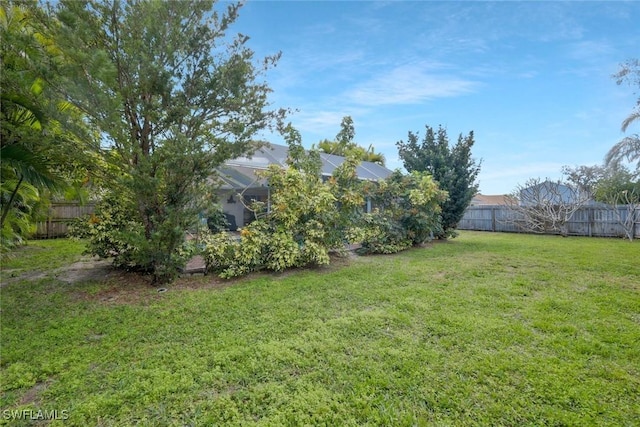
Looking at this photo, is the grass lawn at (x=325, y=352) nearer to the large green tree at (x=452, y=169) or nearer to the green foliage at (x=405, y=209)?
the green foliage at (x=405, y=209)

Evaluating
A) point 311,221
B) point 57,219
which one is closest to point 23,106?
point 311,221

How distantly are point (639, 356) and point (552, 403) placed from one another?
5.18ft

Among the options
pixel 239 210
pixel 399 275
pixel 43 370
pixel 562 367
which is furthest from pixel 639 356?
pixel 239 210

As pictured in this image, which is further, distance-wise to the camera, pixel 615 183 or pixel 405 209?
pixel 615 183

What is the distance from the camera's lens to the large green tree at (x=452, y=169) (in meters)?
12.0

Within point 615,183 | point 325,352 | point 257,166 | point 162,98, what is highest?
point 257,166

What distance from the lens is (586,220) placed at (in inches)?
540

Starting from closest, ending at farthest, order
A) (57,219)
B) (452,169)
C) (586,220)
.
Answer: (452,169) → (57,219) → (586,220)

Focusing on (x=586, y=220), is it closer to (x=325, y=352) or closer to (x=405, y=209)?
(x=405, y=209)

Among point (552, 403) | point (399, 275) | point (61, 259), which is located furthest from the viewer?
point (61, 259)

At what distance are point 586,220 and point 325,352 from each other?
1601 centimetres

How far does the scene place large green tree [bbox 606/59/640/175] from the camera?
13.3 metres

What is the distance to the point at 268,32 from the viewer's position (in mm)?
7594

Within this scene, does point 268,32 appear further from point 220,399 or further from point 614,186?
point 614,186
